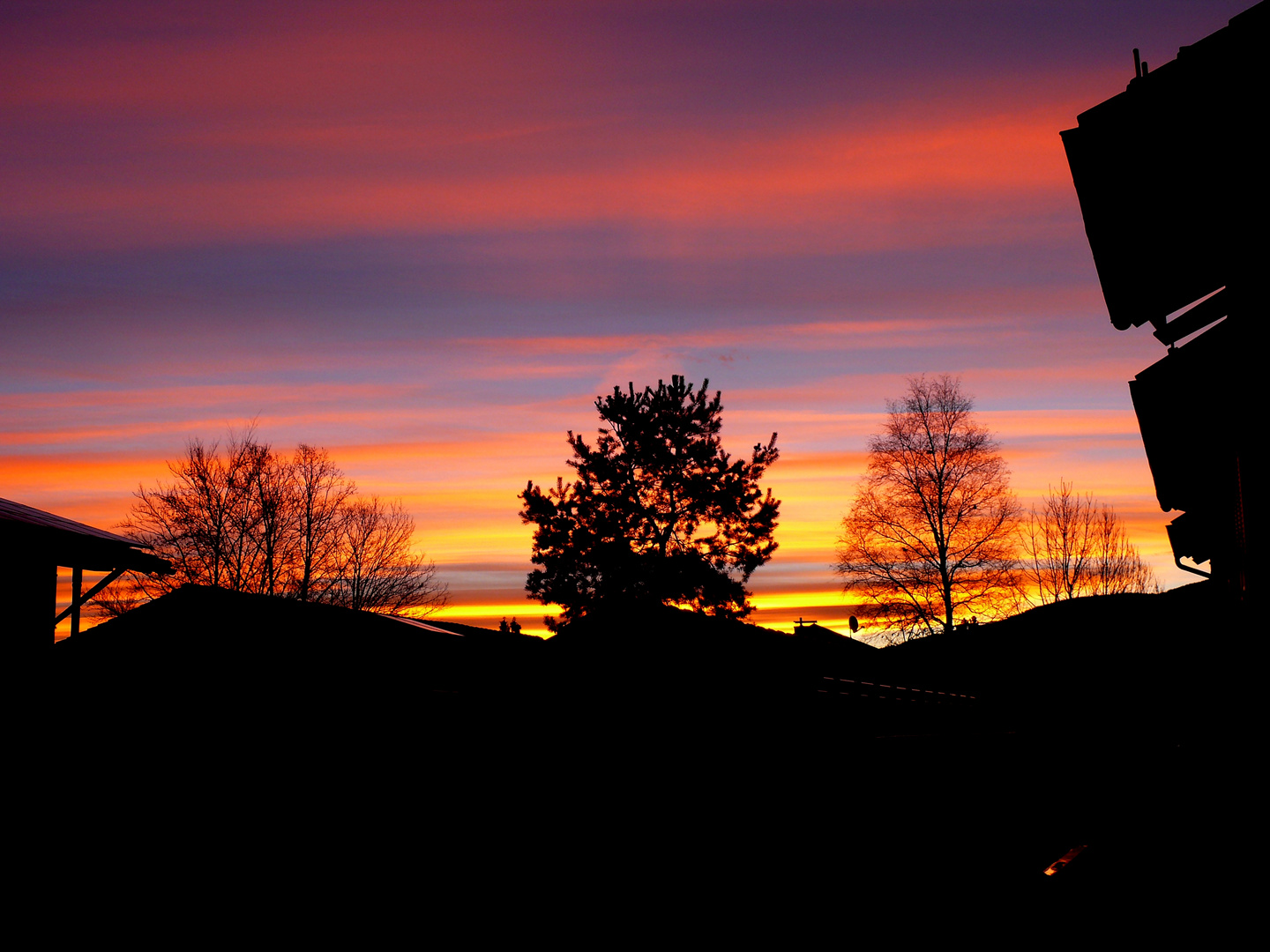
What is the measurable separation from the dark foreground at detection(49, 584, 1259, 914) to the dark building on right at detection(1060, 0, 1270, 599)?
290 cm

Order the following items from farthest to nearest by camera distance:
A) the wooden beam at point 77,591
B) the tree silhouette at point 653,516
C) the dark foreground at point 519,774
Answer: the tree silhouette at point 653,516
the wooden beam at point 77,591
the dark foreground at point 519,774

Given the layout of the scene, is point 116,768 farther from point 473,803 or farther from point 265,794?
point 473,803

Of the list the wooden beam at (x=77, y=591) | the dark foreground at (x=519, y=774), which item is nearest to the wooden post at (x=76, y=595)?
the wooden beam at (x=77, y=591)

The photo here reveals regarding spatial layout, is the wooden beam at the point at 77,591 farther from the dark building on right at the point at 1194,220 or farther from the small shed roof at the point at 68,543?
the dark building on right at the point at 1194,220

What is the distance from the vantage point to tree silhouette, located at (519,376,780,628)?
31.6 m

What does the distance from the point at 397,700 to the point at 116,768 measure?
9.52 feet

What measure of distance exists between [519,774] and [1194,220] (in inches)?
238

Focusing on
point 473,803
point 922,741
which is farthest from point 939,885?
point 922,741

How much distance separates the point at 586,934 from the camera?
6.16m

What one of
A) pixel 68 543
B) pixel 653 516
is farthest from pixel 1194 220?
pixel 653 516

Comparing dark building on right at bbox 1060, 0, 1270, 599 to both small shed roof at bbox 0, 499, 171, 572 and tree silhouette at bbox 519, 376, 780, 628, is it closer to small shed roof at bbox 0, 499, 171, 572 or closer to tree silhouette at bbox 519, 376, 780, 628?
small shed roof at bbox 0, 499, 171, 572

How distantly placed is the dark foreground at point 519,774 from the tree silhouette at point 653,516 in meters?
21.1

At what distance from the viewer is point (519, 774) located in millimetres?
6977

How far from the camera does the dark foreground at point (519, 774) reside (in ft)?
21.6
